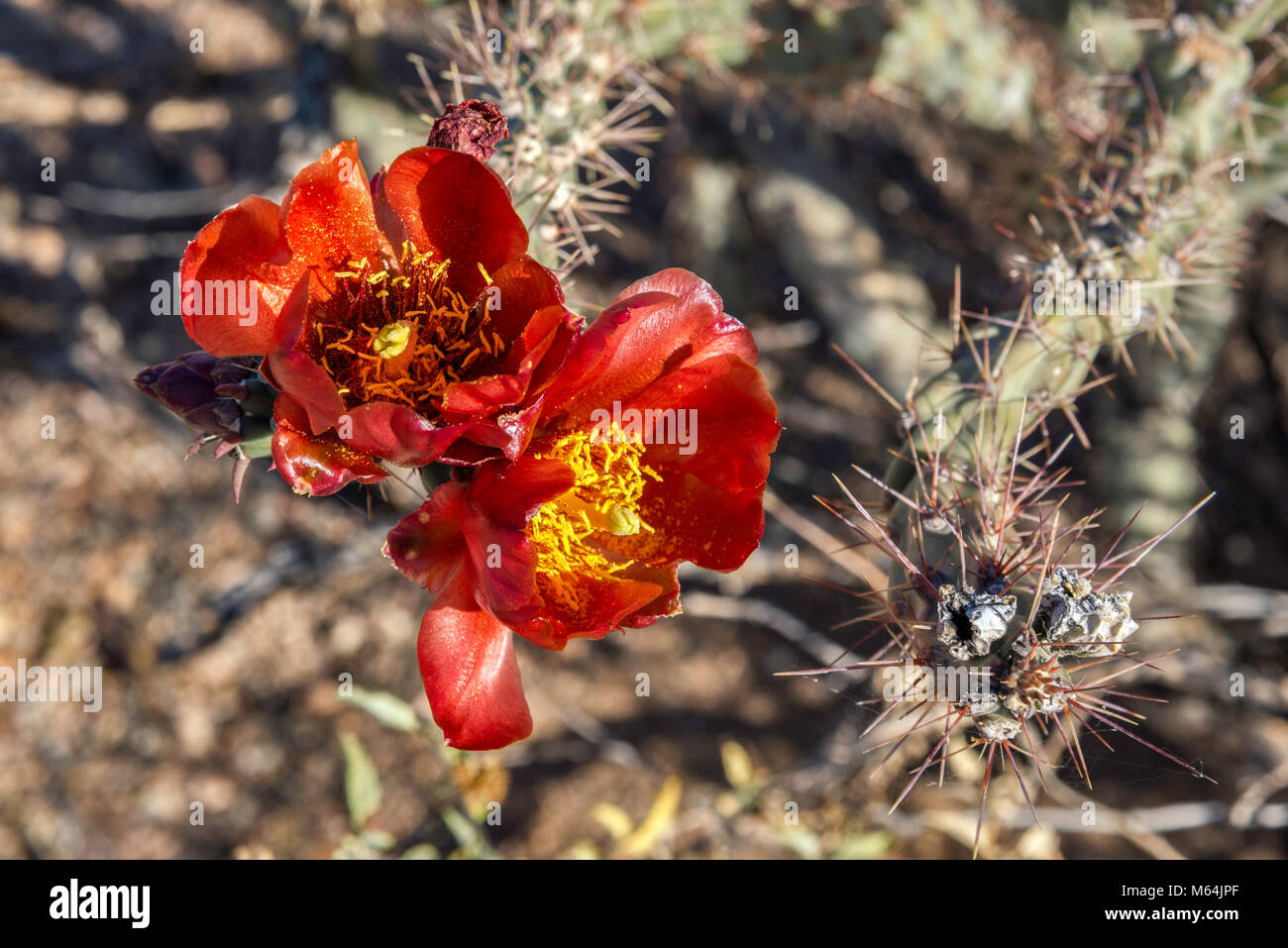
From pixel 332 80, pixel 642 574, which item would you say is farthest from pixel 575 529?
pixel 332 80

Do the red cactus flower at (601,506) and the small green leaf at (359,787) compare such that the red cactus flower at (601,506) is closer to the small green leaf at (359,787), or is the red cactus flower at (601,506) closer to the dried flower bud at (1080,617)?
the dried flower bud at (1080,617)

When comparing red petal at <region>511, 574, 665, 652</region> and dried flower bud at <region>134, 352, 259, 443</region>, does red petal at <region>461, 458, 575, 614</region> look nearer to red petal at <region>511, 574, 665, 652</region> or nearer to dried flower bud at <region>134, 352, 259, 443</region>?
red petal at <region>511, 574, 665, 652</region>

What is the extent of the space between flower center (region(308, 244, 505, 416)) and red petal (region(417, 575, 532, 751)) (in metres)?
0.30

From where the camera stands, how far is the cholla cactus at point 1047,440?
1.44 meters

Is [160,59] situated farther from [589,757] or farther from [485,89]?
[589,757]

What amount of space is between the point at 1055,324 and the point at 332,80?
6.16 ft

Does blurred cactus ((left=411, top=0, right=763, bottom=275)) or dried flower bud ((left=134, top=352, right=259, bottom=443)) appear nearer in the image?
dried flower bud ((left=134, top=352, right=259, bottom=443))

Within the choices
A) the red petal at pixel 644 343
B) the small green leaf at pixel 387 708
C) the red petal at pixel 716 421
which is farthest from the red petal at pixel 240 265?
the small green leaf at pixel 387 708

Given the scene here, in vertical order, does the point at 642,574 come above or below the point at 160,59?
below

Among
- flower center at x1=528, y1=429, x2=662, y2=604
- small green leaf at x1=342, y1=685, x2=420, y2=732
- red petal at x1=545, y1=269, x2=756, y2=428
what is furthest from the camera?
small green leaf at x1=342, y1=685, x2=420, y2=732

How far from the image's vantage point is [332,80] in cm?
246

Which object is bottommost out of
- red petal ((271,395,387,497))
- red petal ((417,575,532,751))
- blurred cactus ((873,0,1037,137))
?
red petal ((417,575,532,751))

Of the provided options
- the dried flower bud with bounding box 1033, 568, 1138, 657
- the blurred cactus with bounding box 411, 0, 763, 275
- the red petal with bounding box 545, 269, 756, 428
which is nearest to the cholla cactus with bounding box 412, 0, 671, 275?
the blurred cactus with bounding box 411, 0, 763, 275

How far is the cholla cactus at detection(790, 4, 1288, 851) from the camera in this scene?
1.44m
